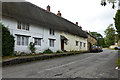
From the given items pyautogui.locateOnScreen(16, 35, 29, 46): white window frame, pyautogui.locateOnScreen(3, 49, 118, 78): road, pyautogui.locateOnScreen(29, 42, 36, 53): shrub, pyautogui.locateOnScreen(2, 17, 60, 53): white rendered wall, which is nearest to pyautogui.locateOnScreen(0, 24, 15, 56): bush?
pyautogui.locateOnScreen(2, 17, 60, 53): white rendered wall

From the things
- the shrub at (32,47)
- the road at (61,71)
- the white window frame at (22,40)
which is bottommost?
the road at (61,71)

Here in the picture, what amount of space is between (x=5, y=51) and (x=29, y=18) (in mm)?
5635

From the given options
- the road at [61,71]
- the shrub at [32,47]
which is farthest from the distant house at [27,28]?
the road at [61,71]

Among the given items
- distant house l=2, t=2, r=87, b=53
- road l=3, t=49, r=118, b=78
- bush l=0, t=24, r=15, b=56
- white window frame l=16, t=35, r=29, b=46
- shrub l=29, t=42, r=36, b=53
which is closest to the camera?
road l=3, t=49, r=118, b=78

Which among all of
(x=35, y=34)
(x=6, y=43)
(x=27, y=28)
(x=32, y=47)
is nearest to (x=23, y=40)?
(x=32, y=47)

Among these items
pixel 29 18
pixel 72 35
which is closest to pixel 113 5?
pixel 29 18

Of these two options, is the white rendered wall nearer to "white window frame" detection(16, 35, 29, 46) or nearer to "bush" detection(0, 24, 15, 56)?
"white window frame" detection(16, 35, 29, 46)

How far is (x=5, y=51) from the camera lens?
37.3ft

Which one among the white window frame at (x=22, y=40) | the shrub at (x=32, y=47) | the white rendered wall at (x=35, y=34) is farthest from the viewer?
the shrub at (x=32, y=47)

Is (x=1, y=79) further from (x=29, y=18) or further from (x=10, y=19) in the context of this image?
(x=29, y=18)

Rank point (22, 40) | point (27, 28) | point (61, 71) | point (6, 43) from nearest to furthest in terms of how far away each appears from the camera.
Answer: point (61, 71) < point (6, 43) < point (22, 40) < point (27, 28)

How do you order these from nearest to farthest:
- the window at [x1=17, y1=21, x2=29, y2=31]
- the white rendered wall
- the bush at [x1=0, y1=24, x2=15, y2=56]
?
the bush at [x1=0, y1=24, x2=15, y2=56] → the white rendered wall → the window at [x1=17, y1=21, x2=29, y2=31]

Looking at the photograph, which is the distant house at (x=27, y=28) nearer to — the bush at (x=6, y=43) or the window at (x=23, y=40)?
the window at (x=23, y=40)

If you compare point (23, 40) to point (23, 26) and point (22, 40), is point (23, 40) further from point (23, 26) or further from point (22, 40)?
point (23, 26)
